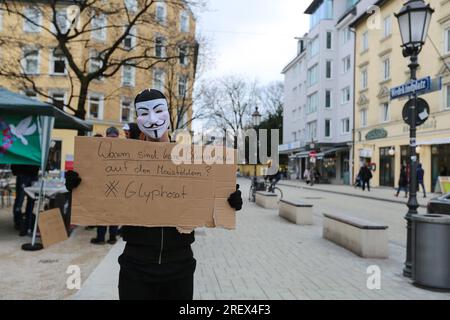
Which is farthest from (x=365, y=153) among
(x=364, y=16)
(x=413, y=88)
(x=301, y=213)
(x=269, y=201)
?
(x=413, y=88)

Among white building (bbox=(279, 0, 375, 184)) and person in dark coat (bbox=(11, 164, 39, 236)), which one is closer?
person in dark coat (bbox=(11, 164, 39, 236))

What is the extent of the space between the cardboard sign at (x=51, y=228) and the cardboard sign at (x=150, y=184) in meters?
5.70

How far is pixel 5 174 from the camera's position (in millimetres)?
18906

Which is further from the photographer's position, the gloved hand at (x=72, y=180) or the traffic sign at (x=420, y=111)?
the traffic sign at (x=420, y=111)

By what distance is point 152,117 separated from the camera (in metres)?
2.89

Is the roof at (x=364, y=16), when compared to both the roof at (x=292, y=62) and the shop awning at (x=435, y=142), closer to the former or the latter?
the shop awning at (x=435, y=142)

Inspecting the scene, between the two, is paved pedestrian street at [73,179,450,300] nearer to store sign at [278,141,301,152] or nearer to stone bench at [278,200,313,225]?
stone bench at [278,200,313,225]

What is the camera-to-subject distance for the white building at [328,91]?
43.8m

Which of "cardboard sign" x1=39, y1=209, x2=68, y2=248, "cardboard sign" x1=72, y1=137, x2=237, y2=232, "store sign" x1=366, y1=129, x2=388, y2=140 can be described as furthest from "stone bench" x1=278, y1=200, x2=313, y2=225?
"store sign" x1=366, y1=129, x2=388, y2=140

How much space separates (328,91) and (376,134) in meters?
14.2

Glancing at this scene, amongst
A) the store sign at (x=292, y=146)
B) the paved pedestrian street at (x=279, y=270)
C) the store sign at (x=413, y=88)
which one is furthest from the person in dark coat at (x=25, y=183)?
the store sign at (x=292, y=146)

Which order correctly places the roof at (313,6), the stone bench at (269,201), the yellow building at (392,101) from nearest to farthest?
the stone bench at (269,201), the yellow building at (392,101), the roof at (313,6)

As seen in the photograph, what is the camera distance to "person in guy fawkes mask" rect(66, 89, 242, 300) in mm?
2680
